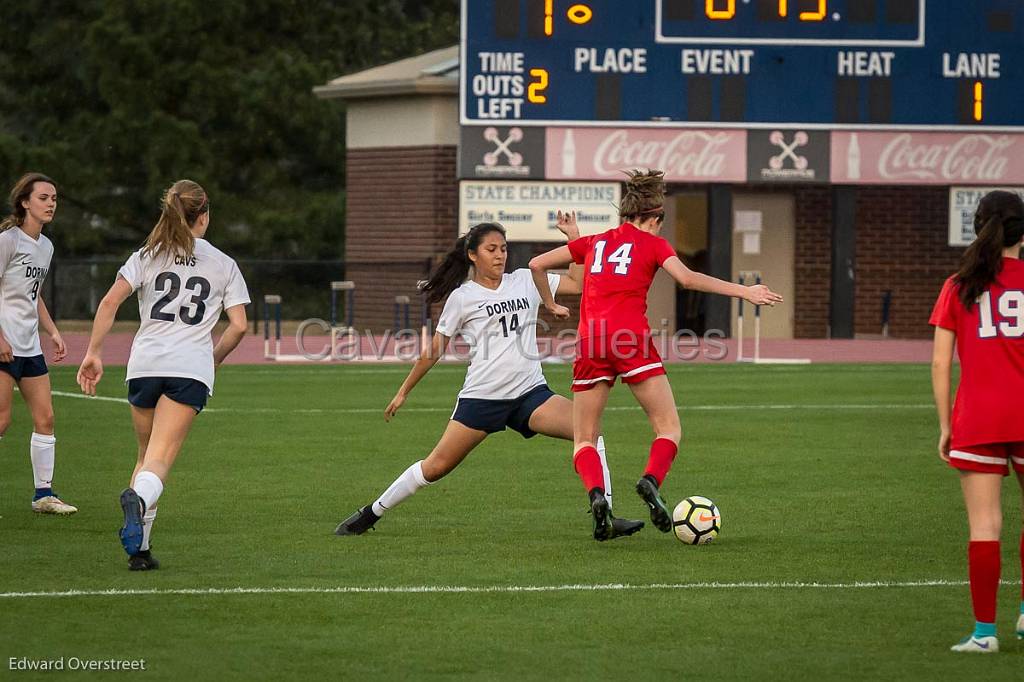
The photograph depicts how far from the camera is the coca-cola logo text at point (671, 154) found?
2909 cm

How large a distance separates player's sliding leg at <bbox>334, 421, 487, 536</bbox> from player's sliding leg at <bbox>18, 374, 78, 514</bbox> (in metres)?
2.09

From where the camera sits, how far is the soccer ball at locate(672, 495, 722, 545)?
31.9 feet

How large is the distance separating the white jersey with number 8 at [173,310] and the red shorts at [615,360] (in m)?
2.00

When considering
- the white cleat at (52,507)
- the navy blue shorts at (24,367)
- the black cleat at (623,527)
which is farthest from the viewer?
the white cleat at (52,507)

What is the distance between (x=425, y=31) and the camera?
151 feet

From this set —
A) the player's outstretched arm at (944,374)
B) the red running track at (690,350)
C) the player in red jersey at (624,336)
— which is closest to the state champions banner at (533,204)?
the red running track at (690,350)

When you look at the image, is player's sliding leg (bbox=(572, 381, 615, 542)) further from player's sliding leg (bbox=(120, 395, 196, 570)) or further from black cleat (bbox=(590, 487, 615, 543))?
player's sliding leg (bbox=(120, 395, 196, 570))

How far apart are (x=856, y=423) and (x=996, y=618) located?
382 inches

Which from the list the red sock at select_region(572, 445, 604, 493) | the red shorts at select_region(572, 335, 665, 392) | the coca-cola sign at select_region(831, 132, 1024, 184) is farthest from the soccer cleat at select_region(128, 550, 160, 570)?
the coca-cola sign at select_region(831, 132, 1024, 184)

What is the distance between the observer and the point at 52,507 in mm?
11109

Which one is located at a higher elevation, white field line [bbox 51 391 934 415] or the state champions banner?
the state champions banner

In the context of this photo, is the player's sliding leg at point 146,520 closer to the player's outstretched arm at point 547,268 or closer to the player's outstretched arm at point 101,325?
the player's outstretched arm at point 101,325

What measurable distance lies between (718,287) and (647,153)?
2009cm

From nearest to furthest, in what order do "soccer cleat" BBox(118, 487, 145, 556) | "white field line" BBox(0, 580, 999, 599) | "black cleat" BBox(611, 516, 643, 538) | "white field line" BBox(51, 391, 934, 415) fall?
"white field line" BBox(0, 580, 999, 599), "soccer cleat" BBox(118, 487, 145, 556), "black cleat" BBox(611, 516, 643, 538), "white field line" BBox(51, 391, 934, 415)
